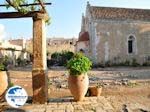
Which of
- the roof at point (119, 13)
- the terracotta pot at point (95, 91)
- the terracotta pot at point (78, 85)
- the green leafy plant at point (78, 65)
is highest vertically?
the roof at point (119, 13)

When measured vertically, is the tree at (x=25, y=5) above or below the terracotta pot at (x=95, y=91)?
above

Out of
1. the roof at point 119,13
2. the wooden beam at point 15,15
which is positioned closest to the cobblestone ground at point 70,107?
the wooden beam at point 15,15

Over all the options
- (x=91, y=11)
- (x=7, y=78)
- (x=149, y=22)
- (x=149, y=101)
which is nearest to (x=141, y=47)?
(x=149, y=22)

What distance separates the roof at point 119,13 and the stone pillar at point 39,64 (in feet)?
86.0

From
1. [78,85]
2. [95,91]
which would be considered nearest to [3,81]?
[78,85]

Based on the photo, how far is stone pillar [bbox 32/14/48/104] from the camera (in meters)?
10.0

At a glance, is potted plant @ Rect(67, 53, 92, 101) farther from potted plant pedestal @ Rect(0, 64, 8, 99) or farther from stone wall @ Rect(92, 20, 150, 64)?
stone wall @ Rect(92, 20, 150, 64)

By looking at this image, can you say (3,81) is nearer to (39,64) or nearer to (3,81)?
(3,81)

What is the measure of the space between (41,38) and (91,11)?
2739 cm

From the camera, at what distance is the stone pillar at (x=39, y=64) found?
10.0 meters

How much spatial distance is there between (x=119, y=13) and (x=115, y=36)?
10.2 ft

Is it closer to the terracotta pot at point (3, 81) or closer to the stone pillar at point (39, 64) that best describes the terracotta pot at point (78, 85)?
the stone pillar at point (39, 64)

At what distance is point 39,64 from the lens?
10.2 metres

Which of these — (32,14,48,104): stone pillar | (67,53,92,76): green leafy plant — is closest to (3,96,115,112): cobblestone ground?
(32,14,48,104): stone pillar
